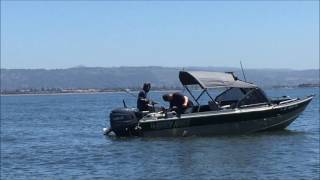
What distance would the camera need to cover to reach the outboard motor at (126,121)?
30250 mm

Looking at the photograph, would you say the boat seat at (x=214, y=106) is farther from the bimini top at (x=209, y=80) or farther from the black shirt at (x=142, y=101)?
the black shirt at (x=142, y=101)

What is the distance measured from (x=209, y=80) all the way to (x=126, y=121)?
4200mm

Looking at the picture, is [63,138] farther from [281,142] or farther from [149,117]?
[281,142]

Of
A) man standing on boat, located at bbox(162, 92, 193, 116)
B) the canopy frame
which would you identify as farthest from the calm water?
the canopy frame

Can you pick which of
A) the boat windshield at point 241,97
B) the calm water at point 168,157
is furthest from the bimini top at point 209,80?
the calm water at point 168,157

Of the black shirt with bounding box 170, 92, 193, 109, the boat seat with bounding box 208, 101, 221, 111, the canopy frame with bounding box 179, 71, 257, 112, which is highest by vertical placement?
the canopy frame with bounding box 179, 71, 257, 112

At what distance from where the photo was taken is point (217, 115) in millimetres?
30453

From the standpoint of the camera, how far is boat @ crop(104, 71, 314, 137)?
30391 millimetres

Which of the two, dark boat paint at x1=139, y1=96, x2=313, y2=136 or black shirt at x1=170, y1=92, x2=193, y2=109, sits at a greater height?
black shirt at x1=170, y1=92, x2=193, y2=109

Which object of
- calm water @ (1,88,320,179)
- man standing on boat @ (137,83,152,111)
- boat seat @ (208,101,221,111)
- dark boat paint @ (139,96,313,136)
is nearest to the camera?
calm water @ (1,88,320,179)

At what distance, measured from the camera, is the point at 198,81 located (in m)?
31.6

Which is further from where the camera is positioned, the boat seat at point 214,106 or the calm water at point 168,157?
the boat seat at point 214,106

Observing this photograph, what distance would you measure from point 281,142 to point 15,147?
35.9ft

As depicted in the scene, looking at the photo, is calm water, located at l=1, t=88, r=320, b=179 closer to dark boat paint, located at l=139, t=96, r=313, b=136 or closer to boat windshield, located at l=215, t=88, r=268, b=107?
dark boat paint, located at l=139, t=96, r=313, b=136
